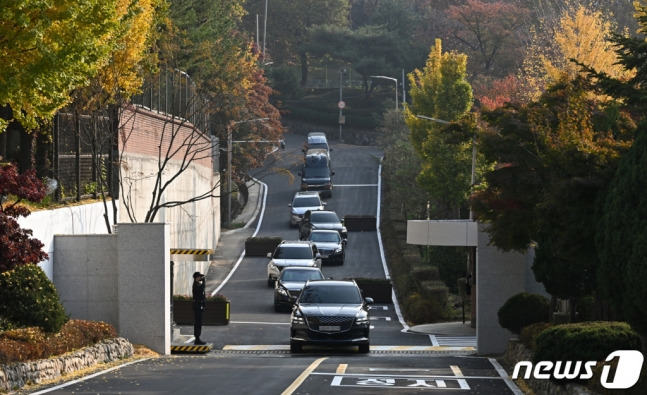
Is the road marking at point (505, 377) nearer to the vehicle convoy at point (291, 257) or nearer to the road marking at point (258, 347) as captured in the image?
the road marking at point (258, 347)

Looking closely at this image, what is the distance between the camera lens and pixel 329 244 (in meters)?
55.7

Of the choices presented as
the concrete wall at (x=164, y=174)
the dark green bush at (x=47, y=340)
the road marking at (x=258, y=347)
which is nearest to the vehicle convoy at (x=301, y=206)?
Answer: the concrete wall at (x=164, y=174)

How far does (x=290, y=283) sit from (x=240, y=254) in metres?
19.5

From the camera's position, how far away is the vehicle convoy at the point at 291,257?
4700 cm

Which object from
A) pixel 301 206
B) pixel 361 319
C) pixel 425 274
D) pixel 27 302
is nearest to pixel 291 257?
pixel 425 274

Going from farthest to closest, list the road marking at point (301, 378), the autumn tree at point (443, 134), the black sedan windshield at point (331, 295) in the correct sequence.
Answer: the autumn tree at point (443, 134) → the black sedan windshield at point (331, 295) → the road marking at point (301, 378)

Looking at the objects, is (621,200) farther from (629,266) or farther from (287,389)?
(287,389)

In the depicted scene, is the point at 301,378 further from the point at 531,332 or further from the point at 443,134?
the point at 443,134

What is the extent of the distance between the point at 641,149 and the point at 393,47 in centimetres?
9615

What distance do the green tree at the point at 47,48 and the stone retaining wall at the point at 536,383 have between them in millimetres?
8820

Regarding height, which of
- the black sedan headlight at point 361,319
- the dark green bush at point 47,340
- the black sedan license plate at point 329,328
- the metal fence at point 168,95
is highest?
the metal fence at point 168,95

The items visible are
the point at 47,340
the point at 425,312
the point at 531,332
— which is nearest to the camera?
the point at 47,340

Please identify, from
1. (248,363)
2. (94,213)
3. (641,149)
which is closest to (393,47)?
(94,213)

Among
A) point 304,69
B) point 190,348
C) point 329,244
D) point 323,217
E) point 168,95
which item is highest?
point 304,69
